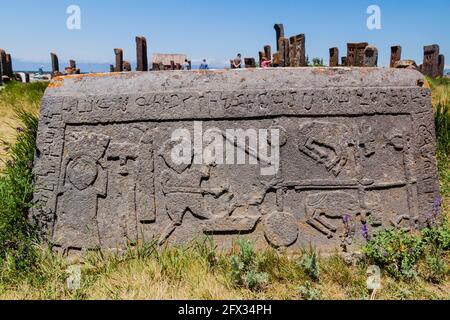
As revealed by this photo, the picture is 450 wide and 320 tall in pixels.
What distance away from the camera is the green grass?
271 cm

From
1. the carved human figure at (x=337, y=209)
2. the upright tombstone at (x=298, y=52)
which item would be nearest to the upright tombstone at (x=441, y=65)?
the upright tombstone at (x=298, y=52)

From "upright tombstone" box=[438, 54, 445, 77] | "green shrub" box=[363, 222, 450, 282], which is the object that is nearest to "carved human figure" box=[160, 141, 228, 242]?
"green shrub" box=[363, 222, 450, 282]

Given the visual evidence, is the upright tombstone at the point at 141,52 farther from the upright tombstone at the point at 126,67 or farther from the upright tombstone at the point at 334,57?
the upright tombstone at the point at 334,57

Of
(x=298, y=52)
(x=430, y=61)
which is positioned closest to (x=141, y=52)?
(x=298, y=52)

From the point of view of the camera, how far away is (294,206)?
3.29m

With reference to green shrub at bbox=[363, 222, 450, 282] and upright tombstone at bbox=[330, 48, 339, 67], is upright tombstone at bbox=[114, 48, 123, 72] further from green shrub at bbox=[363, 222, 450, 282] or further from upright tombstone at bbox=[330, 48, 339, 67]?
green shrub at bbox=[363, 222, 450, 282]

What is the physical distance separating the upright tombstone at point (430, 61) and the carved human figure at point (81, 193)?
1719cm

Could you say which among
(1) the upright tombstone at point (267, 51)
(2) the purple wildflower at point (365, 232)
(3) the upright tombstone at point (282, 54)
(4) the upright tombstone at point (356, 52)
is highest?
(1) the upright tombstone at point (267, 51)

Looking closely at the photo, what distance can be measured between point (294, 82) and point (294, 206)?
956mm

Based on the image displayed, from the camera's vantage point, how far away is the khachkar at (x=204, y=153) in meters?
3.23

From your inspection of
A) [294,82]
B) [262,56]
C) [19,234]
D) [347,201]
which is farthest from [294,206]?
[262,56]

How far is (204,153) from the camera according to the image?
3262 mm

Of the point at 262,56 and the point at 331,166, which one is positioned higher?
the point at 262,56
